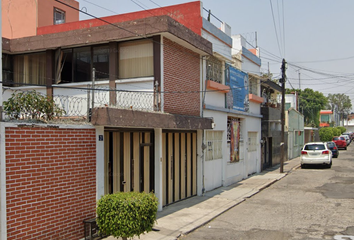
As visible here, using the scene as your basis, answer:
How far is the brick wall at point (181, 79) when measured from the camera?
10930 millimetres

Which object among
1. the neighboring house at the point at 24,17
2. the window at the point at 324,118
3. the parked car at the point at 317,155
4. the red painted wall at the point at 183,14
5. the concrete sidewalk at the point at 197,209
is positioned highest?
the neighboring house at the point at 24,17

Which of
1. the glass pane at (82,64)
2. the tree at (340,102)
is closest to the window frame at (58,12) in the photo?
the glass pane at (82,64)

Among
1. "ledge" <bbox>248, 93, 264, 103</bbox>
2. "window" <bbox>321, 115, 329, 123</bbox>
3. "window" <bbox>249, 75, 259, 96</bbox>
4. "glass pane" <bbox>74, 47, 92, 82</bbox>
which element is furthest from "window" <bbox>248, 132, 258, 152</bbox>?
"window" <bbox>321, 115, 329, 123</bbox>

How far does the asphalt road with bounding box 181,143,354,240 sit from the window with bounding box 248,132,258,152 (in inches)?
179

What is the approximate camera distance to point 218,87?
14.7 meters

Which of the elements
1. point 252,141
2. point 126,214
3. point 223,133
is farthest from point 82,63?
point 252,141

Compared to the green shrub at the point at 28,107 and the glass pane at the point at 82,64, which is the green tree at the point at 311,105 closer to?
the glass pane at the point at 82,64

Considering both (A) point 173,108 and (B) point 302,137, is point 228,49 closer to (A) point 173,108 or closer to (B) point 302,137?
(A) point 173,108

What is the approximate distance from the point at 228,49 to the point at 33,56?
8.68 meters

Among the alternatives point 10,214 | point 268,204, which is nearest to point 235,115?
point 268,204

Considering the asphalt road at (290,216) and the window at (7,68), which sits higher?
the window at (7,68)

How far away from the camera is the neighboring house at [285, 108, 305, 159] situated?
3055 cm

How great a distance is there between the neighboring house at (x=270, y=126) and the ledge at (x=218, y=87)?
7202 mm

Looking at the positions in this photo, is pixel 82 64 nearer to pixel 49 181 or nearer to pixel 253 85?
pixel 49 181
